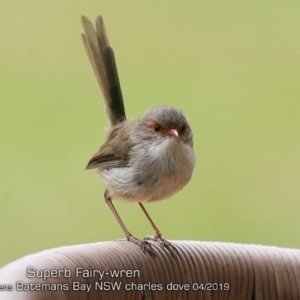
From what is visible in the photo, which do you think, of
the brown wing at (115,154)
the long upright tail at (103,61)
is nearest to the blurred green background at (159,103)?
the brown wing at (115,154)

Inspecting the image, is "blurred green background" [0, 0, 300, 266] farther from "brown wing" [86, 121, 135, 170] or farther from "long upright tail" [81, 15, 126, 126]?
"long upright tail" [81, 15, 126, 126]

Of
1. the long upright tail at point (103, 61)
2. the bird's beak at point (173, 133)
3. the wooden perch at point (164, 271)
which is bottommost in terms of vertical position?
the wooden perch at point (164, 271)

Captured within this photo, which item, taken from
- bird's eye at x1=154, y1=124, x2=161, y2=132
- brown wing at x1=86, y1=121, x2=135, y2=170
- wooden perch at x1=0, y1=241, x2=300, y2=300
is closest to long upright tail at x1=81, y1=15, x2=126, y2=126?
brown wing at x1=86, y1=121, x2=135, y2=170

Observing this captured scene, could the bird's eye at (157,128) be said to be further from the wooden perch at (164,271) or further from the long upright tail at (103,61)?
the wooden perch at (164,271)

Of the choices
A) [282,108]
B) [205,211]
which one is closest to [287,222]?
[205,211]

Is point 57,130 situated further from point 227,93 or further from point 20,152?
point 227,93

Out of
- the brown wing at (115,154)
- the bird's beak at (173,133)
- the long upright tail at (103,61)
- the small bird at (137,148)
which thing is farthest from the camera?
the long upright tail at (103,61)
